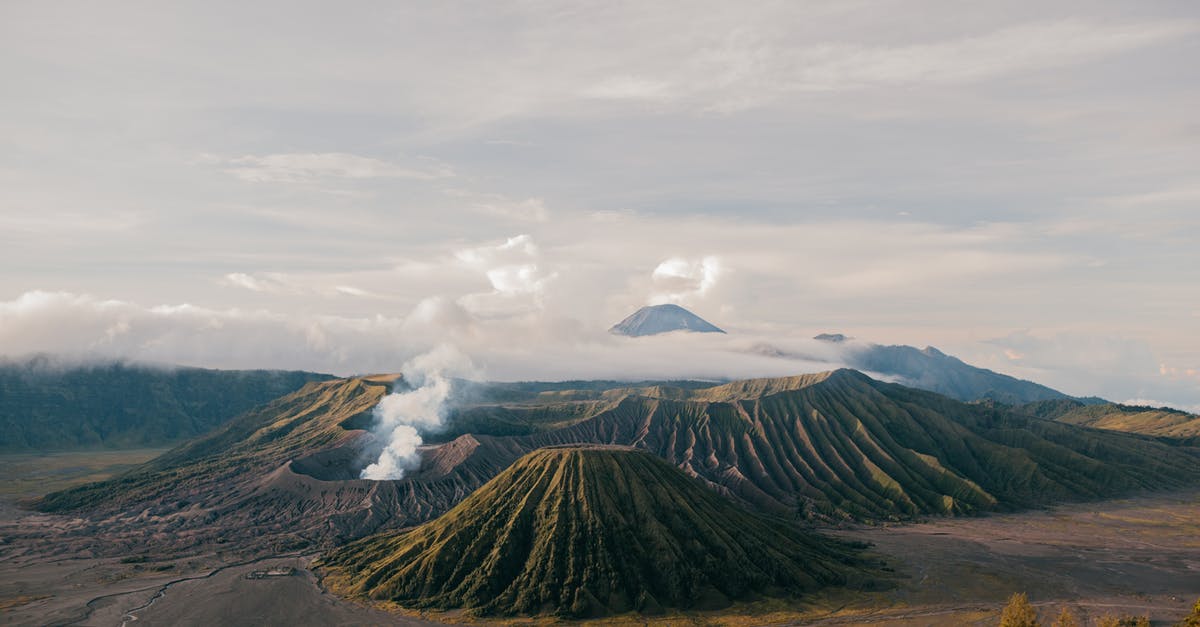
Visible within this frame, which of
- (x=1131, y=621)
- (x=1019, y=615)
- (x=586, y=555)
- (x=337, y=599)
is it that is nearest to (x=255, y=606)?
(x=337, y=599)

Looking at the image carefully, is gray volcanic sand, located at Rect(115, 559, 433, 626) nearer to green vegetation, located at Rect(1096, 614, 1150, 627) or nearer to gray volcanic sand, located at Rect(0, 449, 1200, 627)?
gray volcanic sand, located at Rect(0, 449, 1200, 627)

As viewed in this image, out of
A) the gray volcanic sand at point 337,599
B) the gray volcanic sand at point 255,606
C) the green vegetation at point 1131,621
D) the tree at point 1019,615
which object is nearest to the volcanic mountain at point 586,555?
the gray volcanic sand at point 255,606

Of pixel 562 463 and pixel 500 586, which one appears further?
pixel 562 463

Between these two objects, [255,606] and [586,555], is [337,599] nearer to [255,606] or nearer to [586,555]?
[255,606]

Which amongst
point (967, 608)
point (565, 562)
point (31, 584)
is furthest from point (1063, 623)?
point (31, 584)

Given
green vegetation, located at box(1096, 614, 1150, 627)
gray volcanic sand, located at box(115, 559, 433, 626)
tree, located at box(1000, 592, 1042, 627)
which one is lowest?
gray volcanic sand, located at box(115, 559, 433, 626)

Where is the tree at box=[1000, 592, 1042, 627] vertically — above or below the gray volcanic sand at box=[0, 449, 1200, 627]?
above

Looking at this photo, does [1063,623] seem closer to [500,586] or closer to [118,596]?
[500,586]

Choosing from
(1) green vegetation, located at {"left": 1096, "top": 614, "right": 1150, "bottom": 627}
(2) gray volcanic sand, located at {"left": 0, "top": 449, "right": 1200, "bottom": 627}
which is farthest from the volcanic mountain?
(1) green vegetation, located at {"left": 1096, "top": 614, "right": 1150, "bottom": 627}
